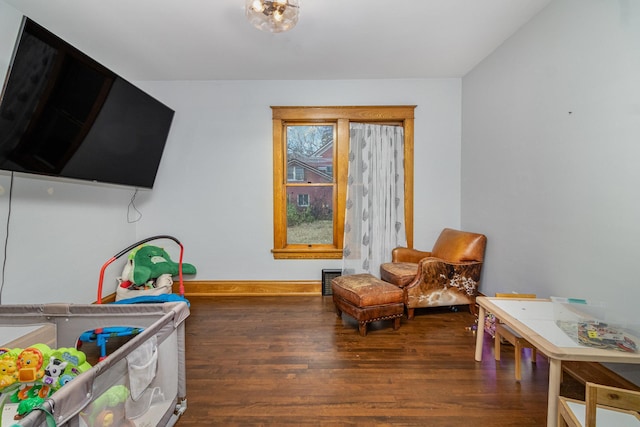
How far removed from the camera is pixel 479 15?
2238 mm

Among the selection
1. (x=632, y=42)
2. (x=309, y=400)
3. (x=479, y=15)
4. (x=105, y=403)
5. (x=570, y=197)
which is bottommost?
(x=309, y=400)

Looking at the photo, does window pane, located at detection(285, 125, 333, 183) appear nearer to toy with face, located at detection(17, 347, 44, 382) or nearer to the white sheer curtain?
the white sheer curtain

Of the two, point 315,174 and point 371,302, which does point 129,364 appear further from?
point 315,174

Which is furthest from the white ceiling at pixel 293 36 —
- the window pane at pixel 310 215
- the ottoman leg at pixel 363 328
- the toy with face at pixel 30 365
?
the ottoman leg at pixel 363 328

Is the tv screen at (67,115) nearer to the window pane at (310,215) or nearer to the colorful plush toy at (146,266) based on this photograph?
the colorful plush toy at (146,266)

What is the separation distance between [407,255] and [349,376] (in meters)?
1.76

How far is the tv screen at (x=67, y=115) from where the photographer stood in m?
1.70

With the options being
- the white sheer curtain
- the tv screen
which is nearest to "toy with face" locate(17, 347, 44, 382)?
the tv screen

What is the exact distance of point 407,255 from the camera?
329 centimetres

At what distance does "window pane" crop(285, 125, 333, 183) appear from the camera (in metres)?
3.54

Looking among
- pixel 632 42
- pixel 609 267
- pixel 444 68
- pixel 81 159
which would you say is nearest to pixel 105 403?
pixel 81 159

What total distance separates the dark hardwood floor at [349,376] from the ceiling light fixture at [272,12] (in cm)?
240

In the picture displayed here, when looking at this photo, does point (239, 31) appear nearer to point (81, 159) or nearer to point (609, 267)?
point (81, 159)

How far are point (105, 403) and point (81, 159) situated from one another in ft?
6.50
